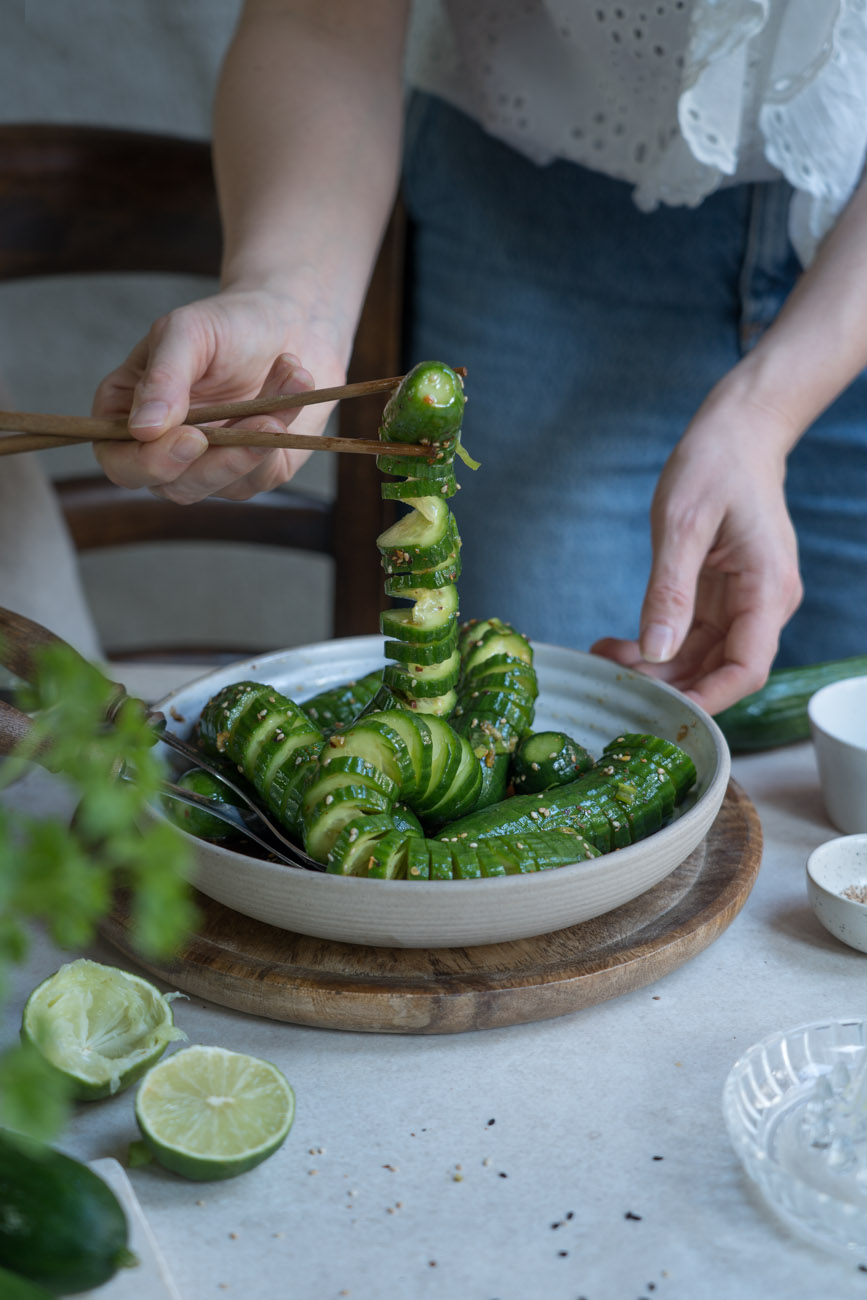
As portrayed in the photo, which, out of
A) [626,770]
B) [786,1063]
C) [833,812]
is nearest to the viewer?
[786,1063]

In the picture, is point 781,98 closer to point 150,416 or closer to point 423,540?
point 423,540

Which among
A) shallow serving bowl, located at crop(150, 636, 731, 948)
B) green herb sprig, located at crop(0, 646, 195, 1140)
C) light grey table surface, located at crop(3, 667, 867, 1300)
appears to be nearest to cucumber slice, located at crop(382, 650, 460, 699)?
shallow serving bowl, located at crop(150, 636, 731, 948)

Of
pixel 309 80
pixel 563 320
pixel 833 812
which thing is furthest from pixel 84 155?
pixel 833 812

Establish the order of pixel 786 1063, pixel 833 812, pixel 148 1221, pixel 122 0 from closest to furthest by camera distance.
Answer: pixel 148 1221, pixel 786 1063, pixel 833 812, pixel 122 0

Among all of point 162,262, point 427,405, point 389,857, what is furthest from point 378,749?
point 162,262

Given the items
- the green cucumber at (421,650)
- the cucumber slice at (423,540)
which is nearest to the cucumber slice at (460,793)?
the green cucumber at (421,650)

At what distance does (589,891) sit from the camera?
1.18 metres

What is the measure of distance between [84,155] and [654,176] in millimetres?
1105

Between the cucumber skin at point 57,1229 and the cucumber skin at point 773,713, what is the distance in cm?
119

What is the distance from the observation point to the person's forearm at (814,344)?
1833 millimetres

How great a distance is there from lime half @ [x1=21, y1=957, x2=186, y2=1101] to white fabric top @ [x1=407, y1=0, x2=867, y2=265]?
1433 millimetres

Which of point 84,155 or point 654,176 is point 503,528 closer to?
point 654,176

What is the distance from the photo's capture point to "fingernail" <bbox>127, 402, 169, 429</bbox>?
1.30 m

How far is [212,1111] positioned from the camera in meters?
1.00
